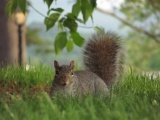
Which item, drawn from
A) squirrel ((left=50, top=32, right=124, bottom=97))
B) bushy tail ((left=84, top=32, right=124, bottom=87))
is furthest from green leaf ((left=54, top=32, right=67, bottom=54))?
bushy tail ((left=84, top=32, right=124, bottom=87))

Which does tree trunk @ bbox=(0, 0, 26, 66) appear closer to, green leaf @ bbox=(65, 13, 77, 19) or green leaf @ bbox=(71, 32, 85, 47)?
green leaf @ bbox=(65, 13, 77, 19)

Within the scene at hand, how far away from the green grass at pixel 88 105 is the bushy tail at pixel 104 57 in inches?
6.8

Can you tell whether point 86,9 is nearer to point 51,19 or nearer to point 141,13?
point 51,19

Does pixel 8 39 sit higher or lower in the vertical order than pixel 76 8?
lower

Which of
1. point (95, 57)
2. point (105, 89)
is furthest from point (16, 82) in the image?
point (105, 89)

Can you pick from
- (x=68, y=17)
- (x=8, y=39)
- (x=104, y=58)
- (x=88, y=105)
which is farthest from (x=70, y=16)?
(x=8, y=39)

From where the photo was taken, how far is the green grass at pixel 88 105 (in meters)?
3.99

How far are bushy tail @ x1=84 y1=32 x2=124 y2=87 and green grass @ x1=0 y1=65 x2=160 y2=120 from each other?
0.17 m

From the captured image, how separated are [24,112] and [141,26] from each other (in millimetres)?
14629

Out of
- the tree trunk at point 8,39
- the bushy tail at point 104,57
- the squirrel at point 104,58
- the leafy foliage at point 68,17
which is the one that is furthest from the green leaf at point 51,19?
the tree trunk at point 8,39

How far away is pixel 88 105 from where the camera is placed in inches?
171

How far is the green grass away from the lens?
3990mm

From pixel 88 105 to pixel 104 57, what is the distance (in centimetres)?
200

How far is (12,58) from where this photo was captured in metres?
12.5
